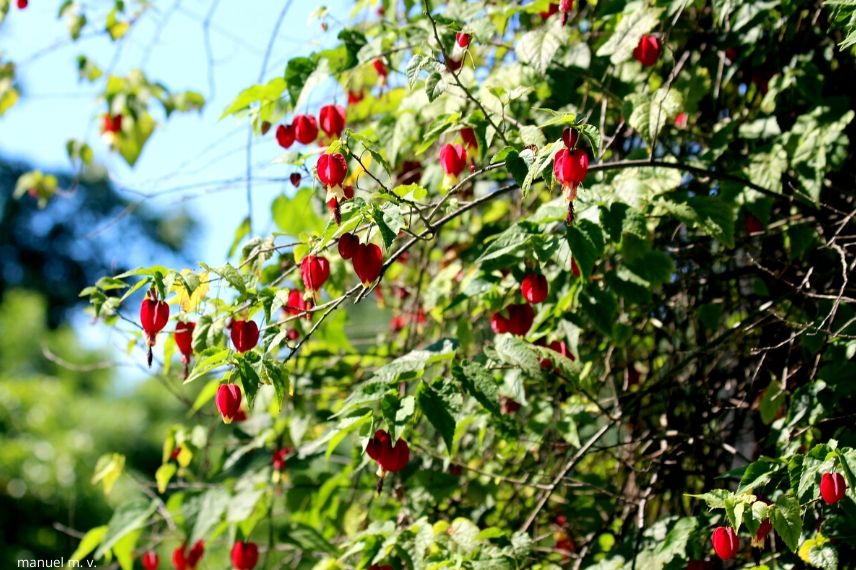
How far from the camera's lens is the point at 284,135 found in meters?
1.92

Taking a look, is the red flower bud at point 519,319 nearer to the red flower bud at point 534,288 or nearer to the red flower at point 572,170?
the red flower bud at point 534,288

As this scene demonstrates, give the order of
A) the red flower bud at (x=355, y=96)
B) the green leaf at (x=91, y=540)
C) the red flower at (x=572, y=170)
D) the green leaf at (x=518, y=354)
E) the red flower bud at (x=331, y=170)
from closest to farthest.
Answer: the red flower at (x=572, y=170), the red flower bud at (x=331, y=170), the green leaf at (x=518, y=354), the green leaf at (x=91, y=540), the red flower bud at (x=355, y=96)

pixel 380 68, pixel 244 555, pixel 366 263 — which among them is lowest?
pixel 244 555

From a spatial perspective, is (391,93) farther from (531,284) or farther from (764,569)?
(764,569)

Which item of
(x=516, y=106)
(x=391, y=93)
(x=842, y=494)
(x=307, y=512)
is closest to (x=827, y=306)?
(x=842, y=494)

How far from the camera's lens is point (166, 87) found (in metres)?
2.79

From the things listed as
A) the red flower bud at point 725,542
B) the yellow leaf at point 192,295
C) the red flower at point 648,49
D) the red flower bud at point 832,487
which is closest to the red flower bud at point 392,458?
the yellow leaf at point 192,295

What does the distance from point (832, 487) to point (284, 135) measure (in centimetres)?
121

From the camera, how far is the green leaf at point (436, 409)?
1.47 meters

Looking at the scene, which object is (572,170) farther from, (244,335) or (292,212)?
(292,212)

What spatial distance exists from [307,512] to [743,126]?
1365 millimetres

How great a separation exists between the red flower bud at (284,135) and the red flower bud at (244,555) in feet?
2.95

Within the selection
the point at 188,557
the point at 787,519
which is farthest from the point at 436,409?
the point at 188,557

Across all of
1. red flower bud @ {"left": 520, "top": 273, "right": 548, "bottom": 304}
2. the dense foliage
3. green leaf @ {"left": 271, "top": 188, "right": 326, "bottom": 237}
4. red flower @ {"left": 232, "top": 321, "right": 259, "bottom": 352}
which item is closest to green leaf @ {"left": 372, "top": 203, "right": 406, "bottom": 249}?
the dense foliage
